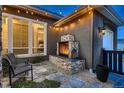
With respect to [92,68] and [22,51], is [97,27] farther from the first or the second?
[22,51]

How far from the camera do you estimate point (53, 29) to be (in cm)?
623

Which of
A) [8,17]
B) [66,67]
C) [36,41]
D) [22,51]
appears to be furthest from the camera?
[36,41]

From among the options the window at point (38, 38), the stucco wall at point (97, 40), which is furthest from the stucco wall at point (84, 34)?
the window at point (38, 38)

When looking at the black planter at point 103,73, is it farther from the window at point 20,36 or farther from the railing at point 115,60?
the window at point 20,36

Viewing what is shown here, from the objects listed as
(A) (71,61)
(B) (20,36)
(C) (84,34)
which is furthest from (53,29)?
(A) (71,61)

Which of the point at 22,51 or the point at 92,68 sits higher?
the point at 22,51

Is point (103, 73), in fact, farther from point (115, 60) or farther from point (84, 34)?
point (84, 34)

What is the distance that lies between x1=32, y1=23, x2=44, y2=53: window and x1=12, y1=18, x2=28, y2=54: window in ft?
1.71

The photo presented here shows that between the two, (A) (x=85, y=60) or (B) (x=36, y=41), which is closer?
(A) (x=85, y=60)

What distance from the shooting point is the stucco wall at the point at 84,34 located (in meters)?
4.19

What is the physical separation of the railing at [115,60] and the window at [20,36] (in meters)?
3.24

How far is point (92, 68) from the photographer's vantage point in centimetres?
413
